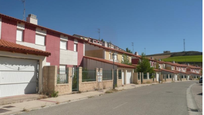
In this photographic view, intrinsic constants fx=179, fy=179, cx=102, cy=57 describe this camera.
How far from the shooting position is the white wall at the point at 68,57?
21.5m

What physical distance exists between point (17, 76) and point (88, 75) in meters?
7.23

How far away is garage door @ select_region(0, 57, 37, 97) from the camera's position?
458 inches

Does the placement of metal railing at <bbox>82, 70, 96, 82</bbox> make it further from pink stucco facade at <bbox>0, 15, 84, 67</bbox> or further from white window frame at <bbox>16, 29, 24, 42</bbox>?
white window frame at <bbox>16, 29, 24, 42</bbox>

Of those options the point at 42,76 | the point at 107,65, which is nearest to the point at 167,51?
the point at 107,65

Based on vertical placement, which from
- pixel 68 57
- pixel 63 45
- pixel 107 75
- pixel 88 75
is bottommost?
pixel 107 75

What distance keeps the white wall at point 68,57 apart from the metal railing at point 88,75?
4.75m

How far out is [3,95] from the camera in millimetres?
11578

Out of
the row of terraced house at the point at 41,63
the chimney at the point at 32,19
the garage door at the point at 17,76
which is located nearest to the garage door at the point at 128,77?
the row of terraced house at the point at 41,63

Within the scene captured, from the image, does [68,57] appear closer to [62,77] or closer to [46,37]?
[46,37]

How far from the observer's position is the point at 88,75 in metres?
18.1

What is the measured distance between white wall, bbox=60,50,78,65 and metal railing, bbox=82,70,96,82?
187 inches

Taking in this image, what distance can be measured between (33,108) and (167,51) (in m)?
124

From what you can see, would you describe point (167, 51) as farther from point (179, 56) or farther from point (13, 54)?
point (13, 54)

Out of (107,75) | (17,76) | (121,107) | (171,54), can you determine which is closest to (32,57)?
(17,76)
